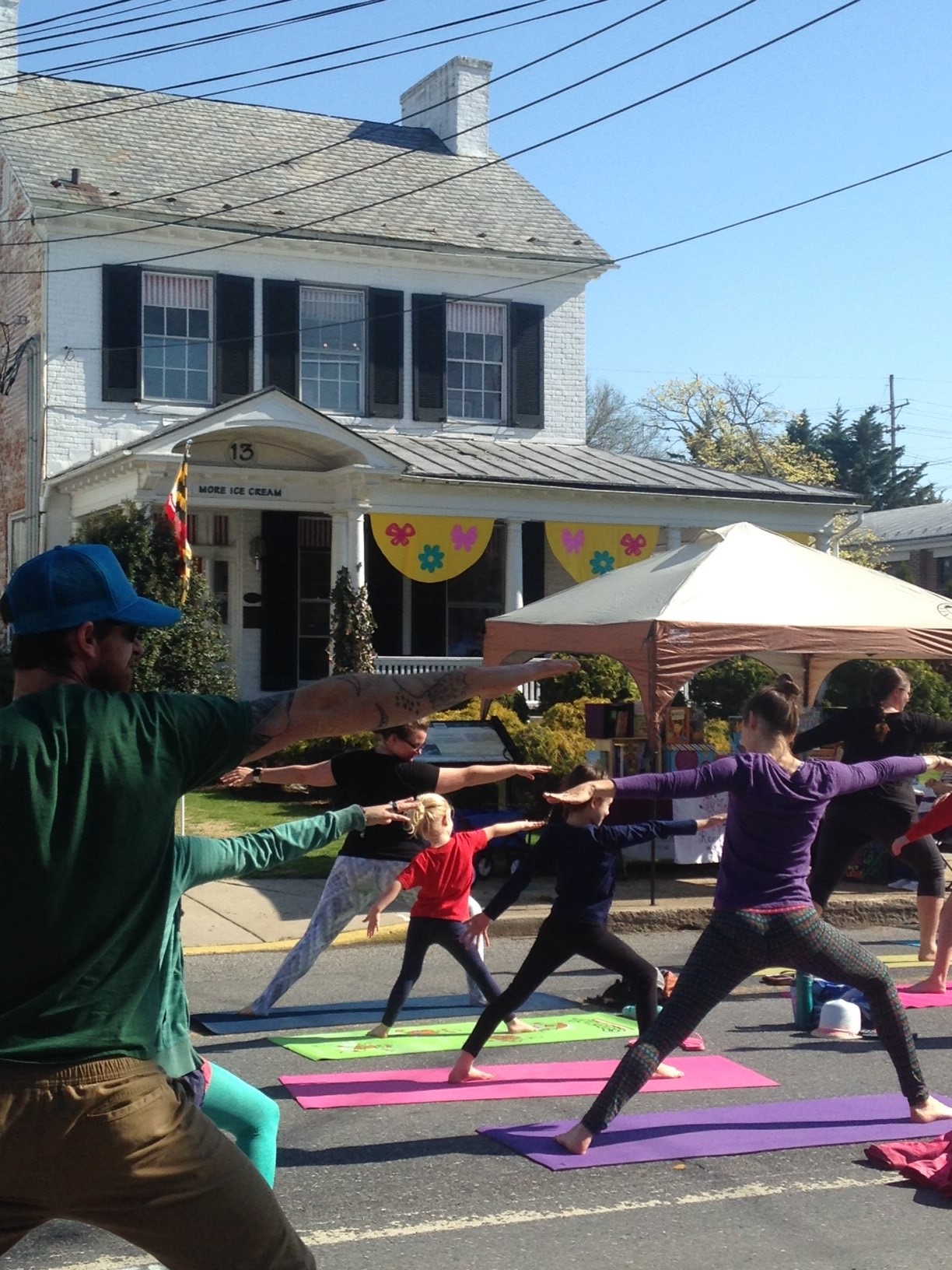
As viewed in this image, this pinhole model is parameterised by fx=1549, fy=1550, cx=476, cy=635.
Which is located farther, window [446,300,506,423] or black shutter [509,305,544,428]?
black shutter [509,305,544,428]

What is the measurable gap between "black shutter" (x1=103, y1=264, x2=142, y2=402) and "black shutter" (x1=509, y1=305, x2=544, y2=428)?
19.5ft

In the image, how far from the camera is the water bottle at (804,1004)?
852 centimetres

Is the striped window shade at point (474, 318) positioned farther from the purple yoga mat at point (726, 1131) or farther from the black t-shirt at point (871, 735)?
the purple yoga mat at point (726, 1131)

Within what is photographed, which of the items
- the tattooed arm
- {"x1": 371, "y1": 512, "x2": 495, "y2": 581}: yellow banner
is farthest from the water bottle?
{"x1": 371, "y1": 512, "x2": 495, "y2": 581}: yellow banner

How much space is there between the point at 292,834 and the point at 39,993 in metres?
1.34

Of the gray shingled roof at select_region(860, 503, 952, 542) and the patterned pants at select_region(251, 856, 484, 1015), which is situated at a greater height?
the gray shingled roof at select_region(860, 503, 952, 542)

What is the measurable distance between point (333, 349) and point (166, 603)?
25.6 feet

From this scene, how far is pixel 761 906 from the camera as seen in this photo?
6.11 m

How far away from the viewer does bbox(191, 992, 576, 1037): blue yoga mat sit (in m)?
8.44

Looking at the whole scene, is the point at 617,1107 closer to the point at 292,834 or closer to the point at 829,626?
the point at 292,834

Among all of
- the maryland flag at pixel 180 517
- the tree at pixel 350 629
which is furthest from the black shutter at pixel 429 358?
the maryland flag at pixel 180 517

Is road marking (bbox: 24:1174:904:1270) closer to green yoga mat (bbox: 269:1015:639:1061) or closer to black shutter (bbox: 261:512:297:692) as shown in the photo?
green yoga mat (bbox: 269:1015:639:1061)

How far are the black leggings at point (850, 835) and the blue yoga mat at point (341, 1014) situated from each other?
5.72 feet

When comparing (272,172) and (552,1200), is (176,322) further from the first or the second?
(552,1200)
